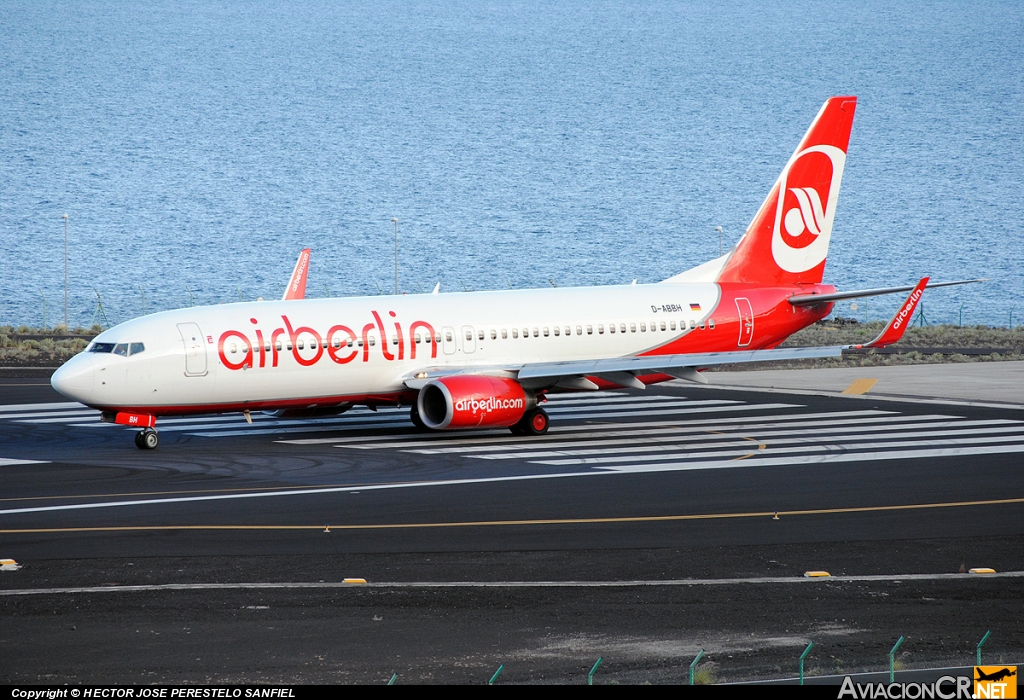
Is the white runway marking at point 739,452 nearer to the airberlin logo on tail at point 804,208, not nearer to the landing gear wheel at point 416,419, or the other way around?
the landing gear wheel at point 416,419

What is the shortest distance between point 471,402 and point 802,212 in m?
13.1

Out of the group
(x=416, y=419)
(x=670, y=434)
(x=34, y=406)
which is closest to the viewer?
(x=670, y=434)

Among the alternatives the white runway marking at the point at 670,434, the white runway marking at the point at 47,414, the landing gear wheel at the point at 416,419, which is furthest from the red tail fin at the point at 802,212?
the white runway marking at the point at 47,414

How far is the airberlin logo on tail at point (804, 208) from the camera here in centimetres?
3650

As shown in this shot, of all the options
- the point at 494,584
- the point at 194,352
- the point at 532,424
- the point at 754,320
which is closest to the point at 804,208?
the point at 754,320

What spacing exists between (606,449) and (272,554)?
12.2 meters

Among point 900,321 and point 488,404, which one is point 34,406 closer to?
point 488,404

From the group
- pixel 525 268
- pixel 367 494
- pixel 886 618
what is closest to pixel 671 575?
pixel 886 618

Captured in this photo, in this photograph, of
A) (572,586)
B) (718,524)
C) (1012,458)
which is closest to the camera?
(572,586)

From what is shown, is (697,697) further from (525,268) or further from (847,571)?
(525,268)

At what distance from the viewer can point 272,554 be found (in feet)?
57.4

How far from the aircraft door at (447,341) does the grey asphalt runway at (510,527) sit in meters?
2.15

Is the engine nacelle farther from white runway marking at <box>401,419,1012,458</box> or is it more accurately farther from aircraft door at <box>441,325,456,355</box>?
aircraft door at <box>441,325,456,355</box>

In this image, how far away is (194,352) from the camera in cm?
2828
